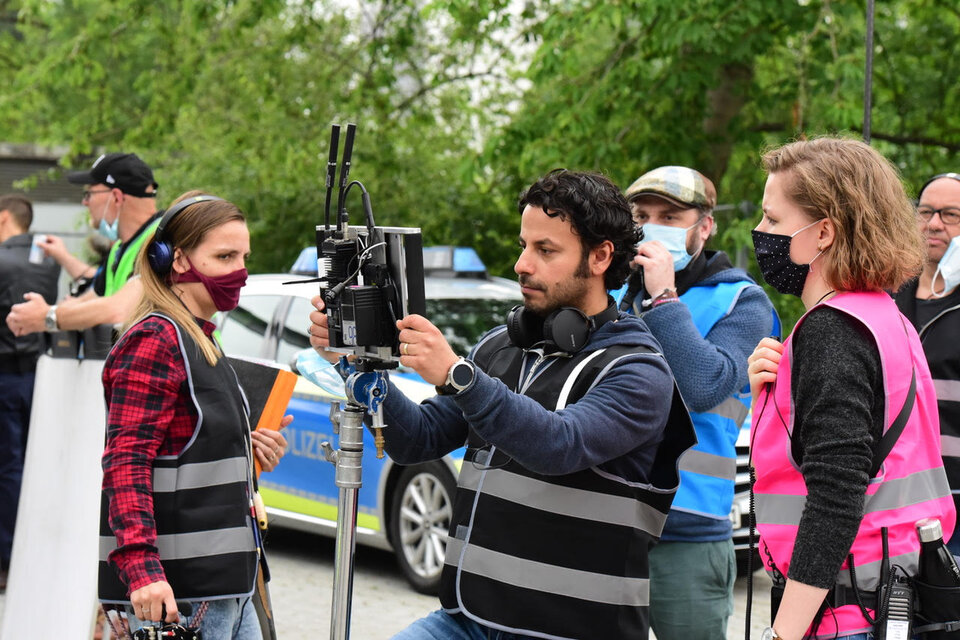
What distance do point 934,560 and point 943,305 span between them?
69.3 inches

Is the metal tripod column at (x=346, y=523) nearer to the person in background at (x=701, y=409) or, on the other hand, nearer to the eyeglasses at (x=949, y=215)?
the person in background at (x=701, y=409)

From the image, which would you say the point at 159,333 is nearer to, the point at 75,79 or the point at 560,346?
the point at 560,346

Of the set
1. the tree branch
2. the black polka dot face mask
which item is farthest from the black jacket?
the tree branch

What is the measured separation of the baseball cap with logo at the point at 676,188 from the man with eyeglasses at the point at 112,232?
2.34m

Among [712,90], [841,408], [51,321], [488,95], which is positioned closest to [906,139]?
[712,90]

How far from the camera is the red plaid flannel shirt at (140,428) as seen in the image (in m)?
2.99

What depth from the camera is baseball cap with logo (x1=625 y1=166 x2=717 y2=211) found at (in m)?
4.01

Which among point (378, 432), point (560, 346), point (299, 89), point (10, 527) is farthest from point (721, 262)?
point (299, 89)

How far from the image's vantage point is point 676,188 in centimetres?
402

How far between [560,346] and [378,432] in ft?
1.52

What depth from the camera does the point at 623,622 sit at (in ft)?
8.77

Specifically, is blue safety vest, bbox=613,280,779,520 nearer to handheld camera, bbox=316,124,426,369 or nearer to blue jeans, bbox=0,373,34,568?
handheld camera, bbox=316,124,426,369

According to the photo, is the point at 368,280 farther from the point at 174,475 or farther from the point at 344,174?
the point at 174,475

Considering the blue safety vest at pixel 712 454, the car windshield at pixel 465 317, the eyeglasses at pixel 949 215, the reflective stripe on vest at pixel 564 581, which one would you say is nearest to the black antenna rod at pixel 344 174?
the reflective stripe on vest at pixel 564 581
